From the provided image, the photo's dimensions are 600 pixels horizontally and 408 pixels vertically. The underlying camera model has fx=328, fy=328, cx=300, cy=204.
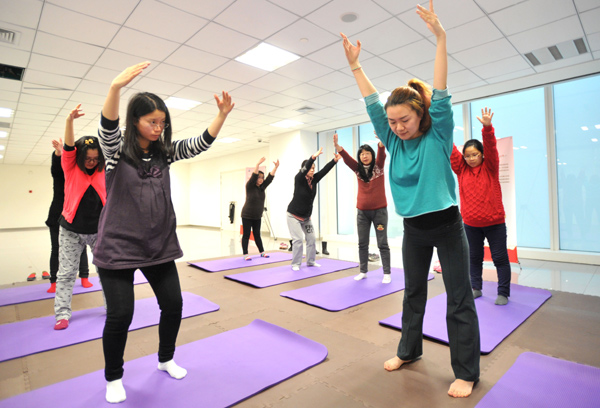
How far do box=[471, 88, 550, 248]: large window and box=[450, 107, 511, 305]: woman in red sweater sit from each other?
12.0 ft

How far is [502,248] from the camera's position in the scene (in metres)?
2.69

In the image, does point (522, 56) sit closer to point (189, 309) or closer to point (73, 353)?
point (189, 309)

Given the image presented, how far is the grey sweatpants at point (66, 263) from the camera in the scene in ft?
7.78

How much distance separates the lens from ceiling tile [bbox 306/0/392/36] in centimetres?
320

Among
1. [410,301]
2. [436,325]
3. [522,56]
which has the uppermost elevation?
[522,56]

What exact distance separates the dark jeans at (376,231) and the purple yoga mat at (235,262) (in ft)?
5.46

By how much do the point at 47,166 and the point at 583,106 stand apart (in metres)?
17.9

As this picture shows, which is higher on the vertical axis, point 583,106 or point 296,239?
point 583,106

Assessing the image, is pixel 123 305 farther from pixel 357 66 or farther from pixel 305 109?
pixel 305 109

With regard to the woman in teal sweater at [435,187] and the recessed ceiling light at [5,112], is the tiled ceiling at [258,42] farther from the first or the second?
the woman in teal sweater at [435,187]

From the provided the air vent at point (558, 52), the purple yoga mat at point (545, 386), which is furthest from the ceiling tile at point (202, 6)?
the air vent at point (558, 52)

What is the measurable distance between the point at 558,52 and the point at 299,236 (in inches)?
162

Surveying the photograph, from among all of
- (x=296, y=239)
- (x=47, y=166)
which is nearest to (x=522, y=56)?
(x=296, y=239)

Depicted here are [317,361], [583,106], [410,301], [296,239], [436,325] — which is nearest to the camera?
[410,301]
